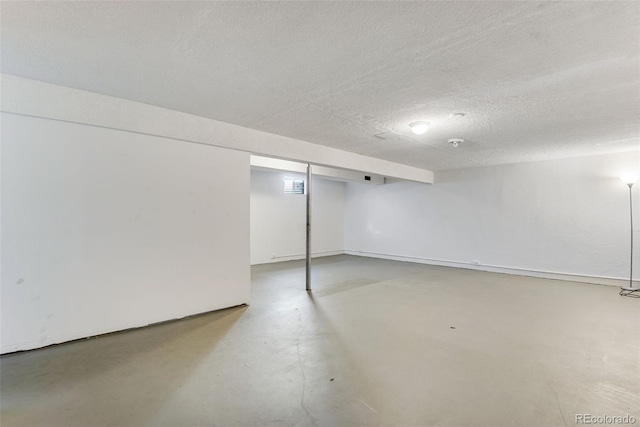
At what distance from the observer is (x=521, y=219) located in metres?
5.95

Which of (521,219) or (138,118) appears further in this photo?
(521,219)

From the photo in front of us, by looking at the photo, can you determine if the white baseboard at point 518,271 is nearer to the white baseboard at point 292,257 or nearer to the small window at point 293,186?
the white baseboard at point 292,257

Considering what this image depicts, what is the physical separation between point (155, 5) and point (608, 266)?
23.3 ft

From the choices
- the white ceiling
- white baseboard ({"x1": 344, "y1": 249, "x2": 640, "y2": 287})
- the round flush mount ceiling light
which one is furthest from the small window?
the round flush mount ceiling light

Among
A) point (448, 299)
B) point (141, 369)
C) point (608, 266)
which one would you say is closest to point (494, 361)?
point (448, 299)

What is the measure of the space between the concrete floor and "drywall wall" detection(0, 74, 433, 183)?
6.92ft

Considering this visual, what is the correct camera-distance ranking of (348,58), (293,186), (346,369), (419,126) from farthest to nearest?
(293,186) → (419,126) → (346,369) → (348,58)

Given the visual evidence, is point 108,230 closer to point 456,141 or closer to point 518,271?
point 456,141

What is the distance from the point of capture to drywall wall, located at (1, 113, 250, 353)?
2492 millimetres

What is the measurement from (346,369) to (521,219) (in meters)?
5.50

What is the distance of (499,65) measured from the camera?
2.17 m

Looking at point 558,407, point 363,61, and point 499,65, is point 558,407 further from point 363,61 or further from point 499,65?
point 363,61

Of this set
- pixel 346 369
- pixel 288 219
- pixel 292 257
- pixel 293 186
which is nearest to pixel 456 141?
pixel 346 369

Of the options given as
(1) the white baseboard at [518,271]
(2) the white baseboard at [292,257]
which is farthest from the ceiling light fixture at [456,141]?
(2) the white baseboard at [292,257]
